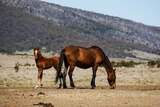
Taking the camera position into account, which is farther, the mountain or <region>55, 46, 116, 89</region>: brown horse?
the mountain

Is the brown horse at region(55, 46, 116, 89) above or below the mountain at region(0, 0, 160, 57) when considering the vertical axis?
below

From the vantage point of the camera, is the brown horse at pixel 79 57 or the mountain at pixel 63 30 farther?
the mountain at pixel 63 30

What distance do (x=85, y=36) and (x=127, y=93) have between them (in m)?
119

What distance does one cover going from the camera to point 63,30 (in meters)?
133

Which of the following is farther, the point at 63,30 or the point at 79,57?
the point at 63,30

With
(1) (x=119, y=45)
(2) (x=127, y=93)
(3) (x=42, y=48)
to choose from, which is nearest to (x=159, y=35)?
(1) (x=119, y=45)

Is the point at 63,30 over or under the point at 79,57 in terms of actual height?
over

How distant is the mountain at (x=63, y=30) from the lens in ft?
364

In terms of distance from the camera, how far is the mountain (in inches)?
4363

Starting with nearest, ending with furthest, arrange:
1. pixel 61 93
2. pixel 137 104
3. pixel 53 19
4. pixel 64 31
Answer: pixel 137 104
pixel 61 93
pixel 64 31
pixel 53 19

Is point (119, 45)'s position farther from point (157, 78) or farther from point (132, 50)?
point (157, 78)

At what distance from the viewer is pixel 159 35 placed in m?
189

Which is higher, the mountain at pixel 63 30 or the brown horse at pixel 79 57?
the mountain at pixel 63 30

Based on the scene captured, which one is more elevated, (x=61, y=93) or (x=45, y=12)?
(x=45, y=12)
